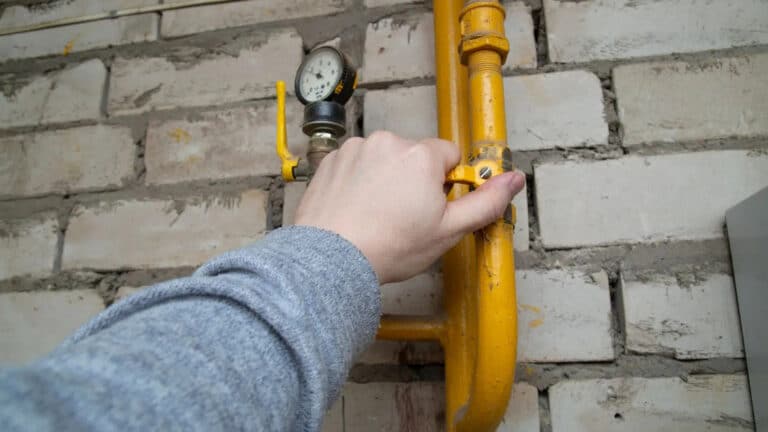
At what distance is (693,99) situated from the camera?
2.63 ft

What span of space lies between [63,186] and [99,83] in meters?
0.22

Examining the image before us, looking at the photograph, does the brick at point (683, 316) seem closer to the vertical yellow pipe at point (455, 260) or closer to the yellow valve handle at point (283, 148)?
the vertical yellow pipe at point (455, 260)

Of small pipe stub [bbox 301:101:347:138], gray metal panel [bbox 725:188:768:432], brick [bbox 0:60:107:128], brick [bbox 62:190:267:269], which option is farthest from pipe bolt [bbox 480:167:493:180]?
brick [bbox 0:60:107:128]

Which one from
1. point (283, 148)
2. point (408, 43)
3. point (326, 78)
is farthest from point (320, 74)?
point (408, 43)

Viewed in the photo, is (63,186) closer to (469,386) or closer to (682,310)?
(469,386)

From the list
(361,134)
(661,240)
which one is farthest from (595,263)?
(361,134)

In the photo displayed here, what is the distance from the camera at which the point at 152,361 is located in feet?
0.97

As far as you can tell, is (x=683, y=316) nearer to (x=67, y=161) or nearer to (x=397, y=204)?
(x=397, y=204)

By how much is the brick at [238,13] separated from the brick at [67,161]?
9.4 inches

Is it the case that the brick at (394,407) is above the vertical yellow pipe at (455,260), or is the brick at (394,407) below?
below

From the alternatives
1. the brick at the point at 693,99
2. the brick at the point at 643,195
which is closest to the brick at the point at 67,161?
the brick at the point at 643,195

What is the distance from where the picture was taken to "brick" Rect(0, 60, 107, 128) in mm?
1032

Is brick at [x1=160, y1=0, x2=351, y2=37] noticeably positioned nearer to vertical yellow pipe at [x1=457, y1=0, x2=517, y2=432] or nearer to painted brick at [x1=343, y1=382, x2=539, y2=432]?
vertical yellow pipe at [x1=457, y1=0, x2=517, y2=432]

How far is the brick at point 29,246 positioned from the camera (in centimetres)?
98
